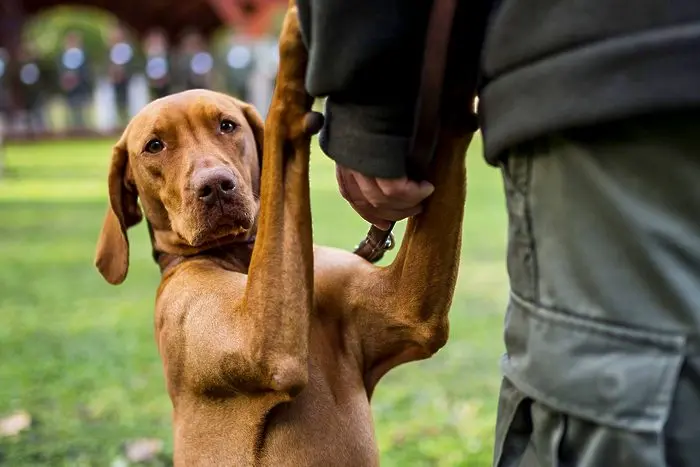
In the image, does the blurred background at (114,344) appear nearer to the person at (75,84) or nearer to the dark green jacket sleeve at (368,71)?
the dark green jacket sleeve at (368,71)

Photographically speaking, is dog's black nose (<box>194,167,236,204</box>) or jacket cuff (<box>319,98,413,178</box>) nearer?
jacket cuff (<box>319,98,413,178</box>)

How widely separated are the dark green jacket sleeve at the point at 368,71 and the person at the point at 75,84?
29.7 metres

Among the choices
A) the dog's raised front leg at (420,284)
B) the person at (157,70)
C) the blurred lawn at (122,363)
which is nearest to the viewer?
the dog's raised front leg at (420,284)

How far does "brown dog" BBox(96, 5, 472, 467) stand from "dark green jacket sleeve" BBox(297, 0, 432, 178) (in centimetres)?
27

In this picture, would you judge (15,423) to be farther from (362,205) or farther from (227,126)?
(362,205)

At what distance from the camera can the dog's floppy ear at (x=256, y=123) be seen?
8.56 ft

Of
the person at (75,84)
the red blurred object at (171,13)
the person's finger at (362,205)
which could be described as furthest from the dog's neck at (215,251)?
the person at (75,84)

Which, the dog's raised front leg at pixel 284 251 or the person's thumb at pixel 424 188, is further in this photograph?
Result: the dog's raised front leg at pixel 284 251

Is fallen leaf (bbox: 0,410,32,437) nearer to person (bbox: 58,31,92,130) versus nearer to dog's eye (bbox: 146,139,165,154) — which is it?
dog's eye (bbox: 146,139,165,154)

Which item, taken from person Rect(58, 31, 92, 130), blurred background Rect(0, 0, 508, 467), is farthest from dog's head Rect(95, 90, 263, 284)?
person Rect(58, 31, 92, 130)

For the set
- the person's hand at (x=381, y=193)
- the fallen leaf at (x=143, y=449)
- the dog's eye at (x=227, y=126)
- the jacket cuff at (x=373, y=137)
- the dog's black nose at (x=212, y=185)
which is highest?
the jacket cuff at (x=373, y=137)

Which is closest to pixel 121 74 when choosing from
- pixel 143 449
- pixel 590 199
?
pixel 143 449

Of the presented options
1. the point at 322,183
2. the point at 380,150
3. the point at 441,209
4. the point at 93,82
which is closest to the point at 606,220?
the point at 380,150

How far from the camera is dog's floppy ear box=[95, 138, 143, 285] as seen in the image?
2.67 meters
